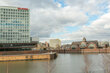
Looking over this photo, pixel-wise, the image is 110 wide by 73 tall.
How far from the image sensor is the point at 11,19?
111m

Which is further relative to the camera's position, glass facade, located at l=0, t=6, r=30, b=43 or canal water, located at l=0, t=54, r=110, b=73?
glass facade, located at l=0, t=6, r=30, b=43

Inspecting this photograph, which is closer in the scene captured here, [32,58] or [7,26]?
[32,58]

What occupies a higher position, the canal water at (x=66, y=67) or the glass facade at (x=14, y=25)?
the glass facade at (x=14, y=25)

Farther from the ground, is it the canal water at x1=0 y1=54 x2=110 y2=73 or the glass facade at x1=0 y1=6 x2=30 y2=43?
the glass facade at x1=0 y1=6 x2=30 y2=43

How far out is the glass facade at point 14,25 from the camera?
10888 centimetres

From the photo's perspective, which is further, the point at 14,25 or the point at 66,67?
the point at 14,25

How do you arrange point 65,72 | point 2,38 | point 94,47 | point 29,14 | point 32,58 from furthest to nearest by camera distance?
1. point 94,47
2. point 29,14
3. point 2,38
4. point 32,58
5. point 65,72

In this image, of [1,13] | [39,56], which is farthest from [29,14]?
[39,56]

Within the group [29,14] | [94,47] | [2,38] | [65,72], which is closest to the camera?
[65,72]

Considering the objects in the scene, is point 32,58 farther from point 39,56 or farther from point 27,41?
point 27,41

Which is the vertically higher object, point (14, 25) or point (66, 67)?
point (14, 25)

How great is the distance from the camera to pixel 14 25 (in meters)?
111

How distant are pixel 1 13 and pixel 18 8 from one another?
51.0 feet

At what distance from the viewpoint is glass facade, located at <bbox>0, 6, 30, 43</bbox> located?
108875mm
